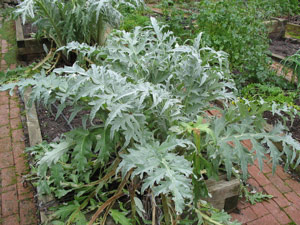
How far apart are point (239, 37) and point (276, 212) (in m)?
2.55

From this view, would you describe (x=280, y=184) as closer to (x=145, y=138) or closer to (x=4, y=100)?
(x=145, y=138)

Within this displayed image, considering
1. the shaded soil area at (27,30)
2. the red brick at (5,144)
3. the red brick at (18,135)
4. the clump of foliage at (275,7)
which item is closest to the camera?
the red brick at (5,144)

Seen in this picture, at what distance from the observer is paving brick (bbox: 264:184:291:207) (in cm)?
253

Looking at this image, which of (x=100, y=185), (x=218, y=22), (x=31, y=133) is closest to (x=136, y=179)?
(x=100, y=185)

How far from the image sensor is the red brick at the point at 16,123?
11.1 feet

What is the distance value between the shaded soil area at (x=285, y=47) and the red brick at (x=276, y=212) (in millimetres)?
3875

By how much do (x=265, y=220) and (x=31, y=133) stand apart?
2390 millimetres

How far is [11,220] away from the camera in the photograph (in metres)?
2.31

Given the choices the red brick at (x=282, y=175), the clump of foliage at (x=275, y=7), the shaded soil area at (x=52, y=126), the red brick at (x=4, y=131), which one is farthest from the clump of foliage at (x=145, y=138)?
the clump of foliage at (x=275, y=7)

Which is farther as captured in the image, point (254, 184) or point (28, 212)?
point (254, 184)

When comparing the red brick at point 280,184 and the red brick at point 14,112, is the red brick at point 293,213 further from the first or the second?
the red brick at point 14,112

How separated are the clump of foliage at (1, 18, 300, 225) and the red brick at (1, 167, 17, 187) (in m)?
0.76

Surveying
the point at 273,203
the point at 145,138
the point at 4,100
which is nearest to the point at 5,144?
the point at 4,100

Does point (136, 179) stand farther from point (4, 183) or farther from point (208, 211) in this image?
point (4, 183)
